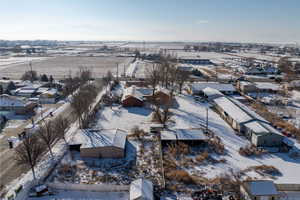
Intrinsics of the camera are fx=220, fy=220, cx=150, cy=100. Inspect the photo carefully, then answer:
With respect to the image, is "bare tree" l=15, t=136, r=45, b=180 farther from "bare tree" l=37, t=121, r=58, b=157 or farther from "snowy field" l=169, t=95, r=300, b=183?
"snowy field" l=169, t=95, r=300, b=183

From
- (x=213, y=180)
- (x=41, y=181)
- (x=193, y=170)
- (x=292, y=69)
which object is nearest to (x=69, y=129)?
(x=41, y=181)

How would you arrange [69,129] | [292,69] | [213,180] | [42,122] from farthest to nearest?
1. [292,69]
2. [42,122]
3. [69,129]
4. [213,180]

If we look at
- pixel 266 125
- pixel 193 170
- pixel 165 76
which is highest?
pixel 165 76

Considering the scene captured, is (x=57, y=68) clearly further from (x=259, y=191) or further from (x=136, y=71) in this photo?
(x=259, y=191)

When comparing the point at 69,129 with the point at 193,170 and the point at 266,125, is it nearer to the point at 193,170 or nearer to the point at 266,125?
the point at 193,170

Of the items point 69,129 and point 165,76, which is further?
point 165,76

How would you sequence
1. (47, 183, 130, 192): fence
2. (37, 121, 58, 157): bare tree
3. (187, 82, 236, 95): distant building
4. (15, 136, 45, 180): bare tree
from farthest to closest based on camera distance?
(187, 82, 236, 95): distant building, (37, 121, 58, 157): bare tree, (15, 136, 45, 180): bare tree, (47, 183, 130, 192): fence

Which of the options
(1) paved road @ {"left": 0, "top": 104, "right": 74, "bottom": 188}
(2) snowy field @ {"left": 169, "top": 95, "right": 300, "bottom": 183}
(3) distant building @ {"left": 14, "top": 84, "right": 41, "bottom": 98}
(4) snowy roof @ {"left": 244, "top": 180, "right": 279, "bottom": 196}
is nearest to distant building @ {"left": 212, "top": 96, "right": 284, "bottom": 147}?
(2) snowy field @ {"left": 169, "top": 95, "right": 300, "bottom": 183}

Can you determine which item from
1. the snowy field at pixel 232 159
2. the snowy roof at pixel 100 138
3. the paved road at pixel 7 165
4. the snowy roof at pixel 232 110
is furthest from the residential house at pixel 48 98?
the snowy roof at pixel 232 110
